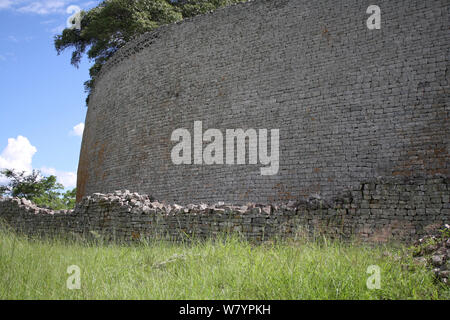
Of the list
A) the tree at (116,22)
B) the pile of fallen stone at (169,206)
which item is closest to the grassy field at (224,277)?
the pile of fallen stone at (169,206)

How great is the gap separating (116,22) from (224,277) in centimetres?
Answer: 2115

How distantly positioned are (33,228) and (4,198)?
2131 millimetres

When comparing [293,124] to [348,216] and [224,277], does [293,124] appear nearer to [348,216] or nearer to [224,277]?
[348,216]

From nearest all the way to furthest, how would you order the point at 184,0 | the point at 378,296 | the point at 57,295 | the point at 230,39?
1. the point at 378,296
2. the point at 57,295
3. the point at 230,39
4. the point at 184,0

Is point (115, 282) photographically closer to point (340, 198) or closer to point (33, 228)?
point (340, 198)

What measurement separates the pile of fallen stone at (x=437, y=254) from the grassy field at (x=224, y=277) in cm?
13

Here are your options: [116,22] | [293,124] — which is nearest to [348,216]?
[293,124]

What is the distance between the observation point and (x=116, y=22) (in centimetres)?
2230

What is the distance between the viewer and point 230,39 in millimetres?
13336

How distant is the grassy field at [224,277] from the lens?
357 cm

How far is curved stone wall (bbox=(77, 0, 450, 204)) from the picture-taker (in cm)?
986

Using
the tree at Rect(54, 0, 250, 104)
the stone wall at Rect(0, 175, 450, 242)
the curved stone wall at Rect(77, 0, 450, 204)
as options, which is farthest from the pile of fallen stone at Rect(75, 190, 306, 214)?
the tree at Rect(54, 0, 250, 104)

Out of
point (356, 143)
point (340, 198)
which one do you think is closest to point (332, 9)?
point (356, 143)
